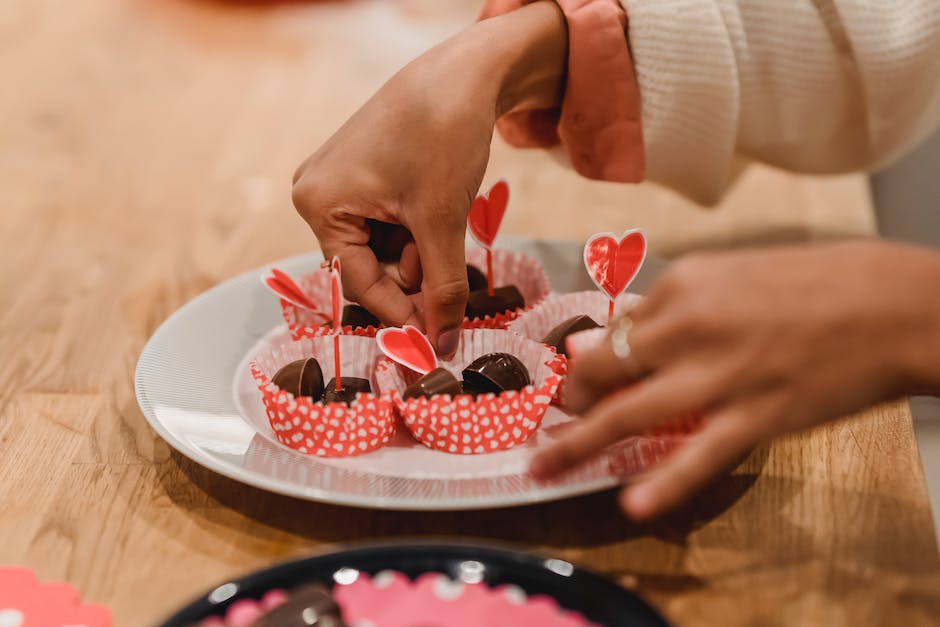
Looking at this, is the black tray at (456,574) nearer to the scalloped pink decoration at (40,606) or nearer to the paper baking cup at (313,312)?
the scalloped pink decoration at (40,606)

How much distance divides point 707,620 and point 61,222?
1323 mm

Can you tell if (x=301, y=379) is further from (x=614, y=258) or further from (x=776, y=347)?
(x=776, y=347)

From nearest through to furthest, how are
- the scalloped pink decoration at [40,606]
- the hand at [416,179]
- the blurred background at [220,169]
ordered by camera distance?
the scalloped pink decoration at [40,606] → the hand at [416,179] → the blurred background at [220,169]

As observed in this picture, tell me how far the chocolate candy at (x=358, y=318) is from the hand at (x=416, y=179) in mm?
42

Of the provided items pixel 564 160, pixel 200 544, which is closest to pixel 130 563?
pixel 200 544

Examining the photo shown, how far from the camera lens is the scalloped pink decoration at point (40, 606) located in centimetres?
91

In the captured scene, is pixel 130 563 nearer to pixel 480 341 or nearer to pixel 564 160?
pixel 480 341

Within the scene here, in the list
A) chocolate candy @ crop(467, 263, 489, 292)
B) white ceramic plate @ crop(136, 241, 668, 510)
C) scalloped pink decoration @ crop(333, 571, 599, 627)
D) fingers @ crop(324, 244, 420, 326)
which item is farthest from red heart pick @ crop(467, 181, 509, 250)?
scalloped pink decoration @ crop(333, 571, 599, 627)

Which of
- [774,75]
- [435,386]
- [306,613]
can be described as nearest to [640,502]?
[306,613]

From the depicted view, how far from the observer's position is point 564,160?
1598 mm

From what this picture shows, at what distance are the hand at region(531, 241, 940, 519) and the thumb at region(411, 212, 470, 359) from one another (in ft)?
1.43

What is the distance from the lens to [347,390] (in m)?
1.19

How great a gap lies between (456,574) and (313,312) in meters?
0.60

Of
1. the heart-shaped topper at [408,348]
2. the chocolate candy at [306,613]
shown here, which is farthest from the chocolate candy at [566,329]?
the chocolate candy at [306,613]
